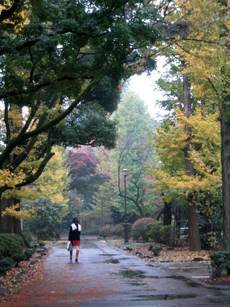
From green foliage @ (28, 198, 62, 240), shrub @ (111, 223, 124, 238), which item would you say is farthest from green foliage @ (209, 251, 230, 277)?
shrub @ (111, 223, 124, 238)

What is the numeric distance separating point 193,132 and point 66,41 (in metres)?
11.0

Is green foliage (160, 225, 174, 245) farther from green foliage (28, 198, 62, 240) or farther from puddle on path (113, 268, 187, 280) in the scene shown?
green foliage (28, 198, 62, 240)

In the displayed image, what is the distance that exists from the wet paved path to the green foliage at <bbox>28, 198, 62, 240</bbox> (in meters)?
18.6

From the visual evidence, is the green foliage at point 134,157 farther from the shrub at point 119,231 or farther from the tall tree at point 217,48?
the tall tree at point 217,48

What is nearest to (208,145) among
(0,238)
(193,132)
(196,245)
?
(193,132)

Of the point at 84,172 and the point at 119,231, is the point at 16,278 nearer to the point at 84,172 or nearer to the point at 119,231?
the point at 119,231

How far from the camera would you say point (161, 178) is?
17.3 m

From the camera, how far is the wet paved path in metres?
6.64

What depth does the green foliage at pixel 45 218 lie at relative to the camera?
2936cm

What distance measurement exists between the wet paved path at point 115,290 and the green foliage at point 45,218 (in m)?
18.6

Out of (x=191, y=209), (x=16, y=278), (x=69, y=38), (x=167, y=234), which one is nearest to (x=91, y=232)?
(x=167, y=234)

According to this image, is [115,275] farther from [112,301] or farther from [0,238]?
[0,238]

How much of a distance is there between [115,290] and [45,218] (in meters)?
22.4

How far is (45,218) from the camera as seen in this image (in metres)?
29.3
